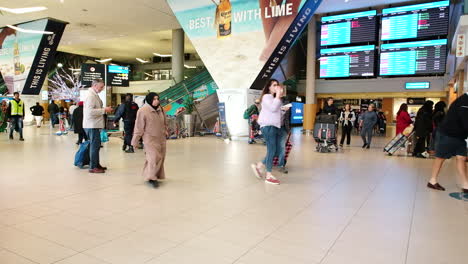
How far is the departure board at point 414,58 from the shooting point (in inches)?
500

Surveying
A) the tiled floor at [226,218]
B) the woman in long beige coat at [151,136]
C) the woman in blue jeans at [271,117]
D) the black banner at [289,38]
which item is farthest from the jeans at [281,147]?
the black banner at [289,38]

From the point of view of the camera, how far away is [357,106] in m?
19.8

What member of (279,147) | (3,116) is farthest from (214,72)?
(3,116)

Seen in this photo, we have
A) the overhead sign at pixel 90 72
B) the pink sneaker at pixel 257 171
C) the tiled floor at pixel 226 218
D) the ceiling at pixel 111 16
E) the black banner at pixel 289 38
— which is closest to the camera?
the tiled floor at pixel 226 218

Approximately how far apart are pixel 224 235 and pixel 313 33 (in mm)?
15393

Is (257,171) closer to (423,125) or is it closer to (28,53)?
(423,125)

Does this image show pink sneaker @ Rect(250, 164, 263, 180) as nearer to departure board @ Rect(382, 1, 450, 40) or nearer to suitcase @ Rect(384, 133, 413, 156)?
suitcase @ Rect(384, 133, 413, 156)

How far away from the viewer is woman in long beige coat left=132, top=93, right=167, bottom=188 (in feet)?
15.3

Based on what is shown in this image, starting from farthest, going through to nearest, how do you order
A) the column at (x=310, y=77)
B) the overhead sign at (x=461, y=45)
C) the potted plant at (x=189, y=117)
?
the column at (x=310, y=77) → the potted plant at (x=189, y=117) → the overhead sign at (x=461, y=45)

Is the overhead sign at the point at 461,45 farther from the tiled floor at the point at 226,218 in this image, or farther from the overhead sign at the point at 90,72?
the overhead sign at the point at 90,72

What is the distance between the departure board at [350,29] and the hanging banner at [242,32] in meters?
3.88

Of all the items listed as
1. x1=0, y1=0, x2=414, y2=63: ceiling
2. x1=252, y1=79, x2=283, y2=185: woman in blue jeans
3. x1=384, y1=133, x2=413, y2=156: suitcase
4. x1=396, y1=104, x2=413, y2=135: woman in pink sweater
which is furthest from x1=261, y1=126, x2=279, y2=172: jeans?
x1=0, y1=0, x2=414, y2=63: ceiling

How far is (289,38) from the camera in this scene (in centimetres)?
1124

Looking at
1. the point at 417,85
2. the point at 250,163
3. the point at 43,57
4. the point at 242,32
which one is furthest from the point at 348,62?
the point at 43,57
